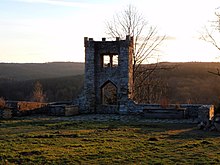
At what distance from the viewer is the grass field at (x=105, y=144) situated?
30.3 feet

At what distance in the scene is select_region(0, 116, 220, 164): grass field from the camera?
30.3 ft

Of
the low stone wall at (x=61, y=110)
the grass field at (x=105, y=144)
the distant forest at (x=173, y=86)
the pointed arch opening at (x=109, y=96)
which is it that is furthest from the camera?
the distant forest at (x=173, y=86)

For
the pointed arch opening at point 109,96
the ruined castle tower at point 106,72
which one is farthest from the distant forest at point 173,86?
the ruined castle tower at point 106,72

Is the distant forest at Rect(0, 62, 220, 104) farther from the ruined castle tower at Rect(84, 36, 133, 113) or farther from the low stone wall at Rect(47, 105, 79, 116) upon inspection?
the low stone wall at Rect(47, 105, 79, 116)

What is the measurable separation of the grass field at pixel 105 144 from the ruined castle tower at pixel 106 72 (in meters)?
6.65

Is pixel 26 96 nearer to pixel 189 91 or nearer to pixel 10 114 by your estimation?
pixel 189 91

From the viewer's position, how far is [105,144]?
11.4m

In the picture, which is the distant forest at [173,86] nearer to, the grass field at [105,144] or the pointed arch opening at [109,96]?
the pointed arch opening at [109,96]

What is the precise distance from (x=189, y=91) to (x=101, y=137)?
28.4 m

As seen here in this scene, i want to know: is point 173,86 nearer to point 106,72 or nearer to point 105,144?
point 106,72

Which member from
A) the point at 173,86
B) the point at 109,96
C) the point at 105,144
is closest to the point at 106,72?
the point at 109,96

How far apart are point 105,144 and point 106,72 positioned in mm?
12461

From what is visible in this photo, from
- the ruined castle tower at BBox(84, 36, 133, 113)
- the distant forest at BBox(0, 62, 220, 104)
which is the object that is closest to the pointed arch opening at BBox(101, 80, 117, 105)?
the ruined castle tower at BBox(84, 36, 133, 113)

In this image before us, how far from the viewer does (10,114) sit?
786 inches
